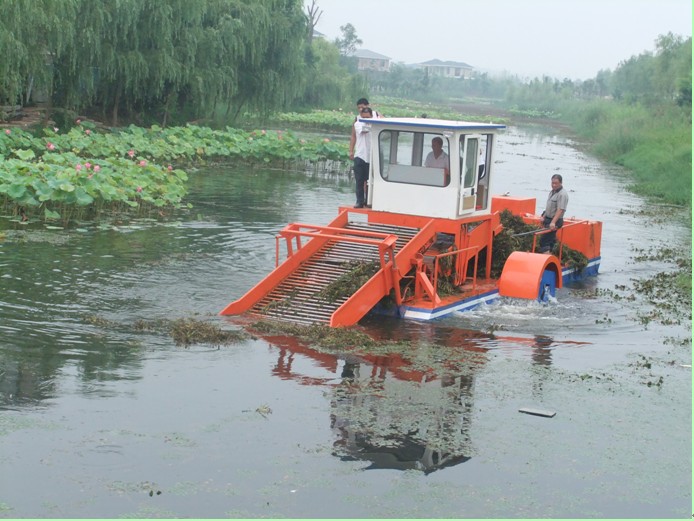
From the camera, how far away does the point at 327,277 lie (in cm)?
1330

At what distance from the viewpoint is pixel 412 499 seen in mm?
7688

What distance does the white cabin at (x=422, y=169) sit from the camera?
13.9 m

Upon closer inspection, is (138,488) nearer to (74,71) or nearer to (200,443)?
(200,443)

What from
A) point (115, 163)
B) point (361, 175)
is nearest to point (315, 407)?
point (361, 175)

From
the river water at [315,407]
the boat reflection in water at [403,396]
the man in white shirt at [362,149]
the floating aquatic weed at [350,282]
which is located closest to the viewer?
the river water at [315,407]

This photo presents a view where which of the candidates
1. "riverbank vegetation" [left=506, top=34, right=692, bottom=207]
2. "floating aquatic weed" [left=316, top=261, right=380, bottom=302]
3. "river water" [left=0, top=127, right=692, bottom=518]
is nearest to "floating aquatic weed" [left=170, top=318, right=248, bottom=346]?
"river water" [left=0, top=127, right=692, bottom=518]

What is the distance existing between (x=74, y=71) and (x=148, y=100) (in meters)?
6.13

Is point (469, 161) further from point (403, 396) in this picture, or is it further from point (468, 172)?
point (403, 396)

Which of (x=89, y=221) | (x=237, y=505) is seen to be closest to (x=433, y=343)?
(x=237, y=505)

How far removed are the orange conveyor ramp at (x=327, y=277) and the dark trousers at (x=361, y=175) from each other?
116cm

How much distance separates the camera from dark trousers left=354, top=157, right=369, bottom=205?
15203 millimetres

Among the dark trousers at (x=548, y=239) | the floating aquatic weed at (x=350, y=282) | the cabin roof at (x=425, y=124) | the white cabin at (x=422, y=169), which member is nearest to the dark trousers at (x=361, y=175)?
the white cabin at (x=422, y=169)

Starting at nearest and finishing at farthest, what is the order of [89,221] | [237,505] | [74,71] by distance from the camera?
[237,505] → [89,221] → [74,71]

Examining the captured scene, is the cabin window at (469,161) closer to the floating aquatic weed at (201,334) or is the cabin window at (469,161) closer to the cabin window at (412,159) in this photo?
the cabin window at (412,159)
